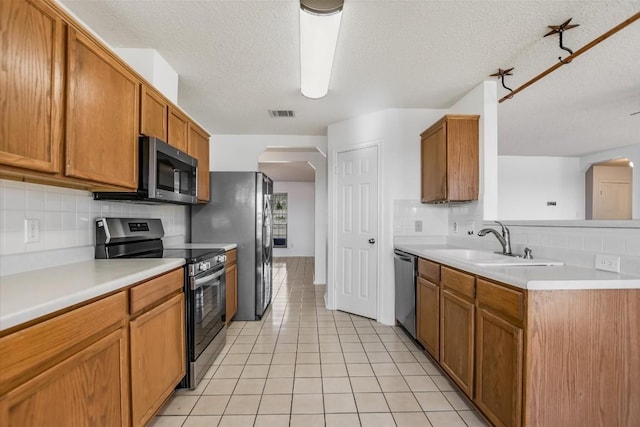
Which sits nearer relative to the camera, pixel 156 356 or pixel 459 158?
pixel 156 356

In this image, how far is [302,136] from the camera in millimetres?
4613

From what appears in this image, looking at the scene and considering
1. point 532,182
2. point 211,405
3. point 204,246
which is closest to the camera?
point 211,405

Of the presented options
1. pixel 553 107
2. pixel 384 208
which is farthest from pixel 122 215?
pixel 553 107

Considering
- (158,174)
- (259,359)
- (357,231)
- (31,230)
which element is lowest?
(259,359)

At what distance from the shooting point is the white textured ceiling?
179 cm

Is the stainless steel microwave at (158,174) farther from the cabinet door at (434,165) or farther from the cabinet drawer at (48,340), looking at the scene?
the cabinet door at (434,165)

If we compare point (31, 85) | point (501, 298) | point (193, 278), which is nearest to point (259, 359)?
point (193, 278)

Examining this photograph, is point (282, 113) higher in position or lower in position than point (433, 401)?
higher

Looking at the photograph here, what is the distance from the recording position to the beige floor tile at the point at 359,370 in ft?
7.48

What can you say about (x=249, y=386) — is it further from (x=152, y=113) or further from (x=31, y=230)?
(x=152, y=113)

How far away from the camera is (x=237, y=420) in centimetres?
176

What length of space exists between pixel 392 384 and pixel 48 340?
1.97 m

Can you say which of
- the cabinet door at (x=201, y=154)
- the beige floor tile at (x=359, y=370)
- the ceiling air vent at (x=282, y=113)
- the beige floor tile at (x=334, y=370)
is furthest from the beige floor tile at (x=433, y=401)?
the ceiling air vent at (x=282, y=113)

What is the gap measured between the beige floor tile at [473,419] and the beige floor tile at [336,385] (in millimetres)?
699
